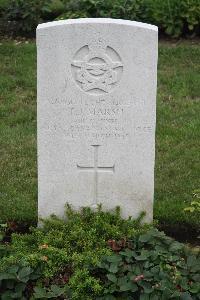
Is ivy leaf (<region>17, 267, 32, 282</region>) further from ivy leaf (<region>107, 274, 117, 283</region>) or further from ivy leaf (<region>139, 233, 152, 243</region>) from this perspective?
ivy leaf (<region>139, 233, 152, 243</region>)

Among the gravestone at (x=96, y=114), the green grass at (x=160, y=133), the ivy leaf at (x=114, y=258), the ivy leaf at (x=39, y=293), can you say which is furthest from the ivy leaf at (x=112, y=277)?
the green grass at (x=160, y=133)

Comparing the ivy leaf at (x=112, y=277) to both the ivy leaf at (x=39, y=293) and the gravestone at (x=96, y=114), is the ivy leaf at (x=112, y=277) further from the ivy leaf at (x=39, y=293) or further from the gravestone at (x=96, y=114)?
the gravestone at (x=96, y=114)

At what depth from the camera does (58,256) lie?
16.1ft

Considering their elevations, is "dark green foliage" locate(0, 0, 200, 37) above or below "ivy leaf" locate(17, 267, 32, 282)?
above

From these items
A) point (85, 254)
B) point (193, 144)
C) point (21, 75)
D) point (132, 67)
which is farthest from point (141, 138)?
point (21, 75)

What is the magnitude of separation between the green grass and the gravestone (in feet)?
1.94

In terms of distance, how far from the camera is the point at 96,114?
5.14 m

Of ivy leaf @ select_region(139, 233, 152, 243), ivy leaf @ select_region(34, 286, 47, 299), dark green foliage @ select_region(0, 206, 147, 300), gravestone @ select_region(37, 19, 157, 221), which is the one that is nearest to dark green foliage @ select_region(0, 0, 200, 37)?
gravestone @ select_region(37, 19, 157, 221)

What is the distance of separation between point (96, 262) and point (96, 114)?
39.1 inches

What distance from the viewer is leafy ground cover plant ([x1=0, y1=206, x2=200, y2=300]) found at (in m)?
4.62

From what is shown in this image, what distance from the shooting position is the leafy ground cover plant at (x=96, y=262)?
4617 millimetres

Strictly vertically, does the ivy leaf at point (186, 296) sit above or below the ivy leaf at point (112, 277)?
below

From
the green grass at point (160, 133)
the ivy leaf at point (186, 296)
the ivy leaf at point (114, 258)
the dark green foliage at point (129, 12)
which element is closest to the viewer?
the ivy leaf at point (186, 296)

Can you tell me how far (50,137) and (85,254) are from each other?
32.3 inches
